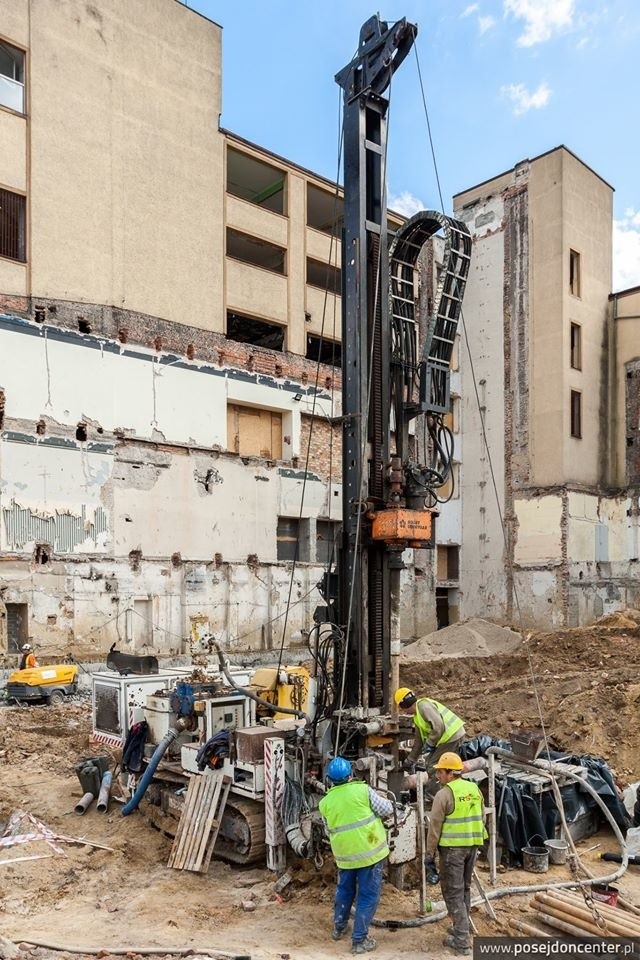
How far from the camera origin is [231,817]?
8.70 meters

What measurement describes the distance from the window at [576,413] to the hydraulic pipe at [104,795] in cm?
2498

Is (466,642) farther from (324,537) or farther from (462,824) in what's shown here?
(462,824)

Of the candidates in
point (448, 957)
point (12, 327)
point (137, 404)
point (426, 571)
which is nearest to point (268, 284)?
point (137, 404)

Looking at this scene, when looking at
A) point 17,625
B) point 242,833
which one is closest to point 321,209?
point 17,625

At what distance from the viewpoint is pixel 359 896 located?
21.9 feet

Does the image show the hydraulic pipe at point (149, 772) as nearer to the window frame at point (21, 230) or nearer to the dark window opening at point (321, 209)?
the window frame at point (21, 230)

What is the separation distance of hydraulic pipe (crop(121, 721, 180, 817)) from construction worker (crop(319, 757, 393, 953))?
3638 millimetres

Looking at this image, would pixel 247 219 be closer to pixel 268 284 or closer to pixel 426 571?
pixel 268 284

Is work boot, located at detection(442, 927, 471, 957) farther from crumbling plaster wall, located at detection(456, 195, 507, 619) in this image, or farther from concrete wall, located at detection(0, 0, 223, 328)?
crumbling plaster wall, located at detection(456, 195, 507, 619)

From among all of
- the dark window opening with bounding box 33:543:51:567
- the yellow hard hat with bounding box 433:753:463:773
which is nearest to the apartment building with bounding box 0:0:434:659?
the dark window opening with bounding box 33:543:51:567

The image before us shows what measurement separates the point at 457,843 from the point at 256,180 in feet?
84.3

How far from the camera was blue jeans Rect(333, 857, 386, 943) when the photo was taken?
21.6 ft

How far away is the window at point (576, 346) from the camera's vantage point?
31922 mm

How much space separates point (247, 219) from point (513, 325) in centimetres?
1192
